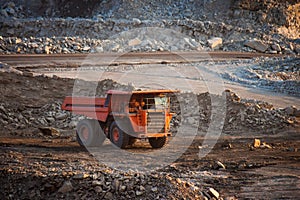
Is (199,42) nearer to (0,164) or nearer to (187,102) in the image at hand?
(187,102)

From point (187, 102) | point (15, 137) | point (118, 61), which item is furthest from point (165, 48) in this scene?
point (15, 137)

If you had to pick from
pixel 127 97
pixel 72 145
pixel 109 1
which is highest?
pixel 109 1

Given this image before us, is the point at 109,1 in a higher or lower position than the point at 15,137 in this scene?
higher

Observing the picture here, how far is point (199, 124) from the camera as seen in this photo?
2050 centimetres

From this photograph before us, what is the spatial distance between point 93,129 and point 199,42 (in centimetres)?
2348

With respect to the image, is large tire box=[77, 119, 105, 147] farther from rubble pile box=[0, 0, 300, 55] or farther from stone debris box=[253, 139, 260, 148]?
rubble pile box=[0, 0, 300, 55]

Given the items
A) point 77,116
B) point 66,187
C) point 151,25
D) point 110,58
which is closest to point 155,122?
point 66,187

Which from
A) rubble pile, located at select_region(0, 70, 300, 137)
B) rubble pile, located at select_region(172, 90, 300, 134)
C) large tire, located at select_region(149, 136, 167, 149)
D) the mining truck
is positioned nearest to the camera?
the mining truck

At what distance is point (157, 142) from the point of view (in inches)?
643

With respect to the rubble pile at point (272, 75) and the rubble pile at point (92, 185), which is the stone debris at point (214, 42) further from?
the rubble pile at point (92, 185)

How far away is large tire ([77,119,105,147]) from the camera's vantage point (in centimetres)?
1606

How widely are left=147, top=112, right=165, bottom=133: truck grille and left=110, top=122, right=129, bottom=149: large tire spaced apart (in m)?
0.62

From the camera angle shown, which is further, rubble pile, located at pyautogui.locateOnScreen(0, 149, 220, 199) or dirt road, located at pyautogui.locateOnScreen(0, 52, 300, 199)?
dirt road, located at pyautogui.locateOnScreen(0, 52, 300, 199)

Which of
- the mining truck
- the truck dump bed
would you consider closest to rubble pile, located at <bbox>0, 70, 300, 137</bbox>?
the truck dump bed
